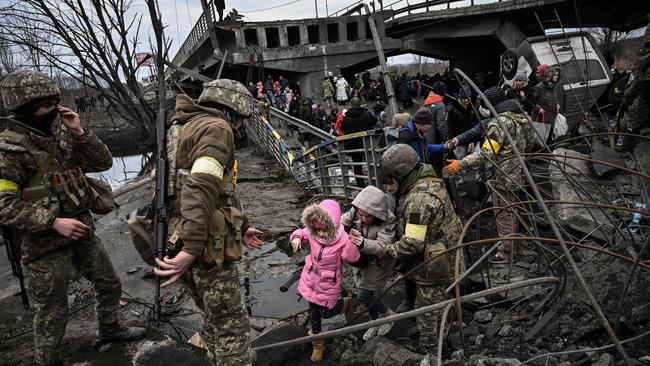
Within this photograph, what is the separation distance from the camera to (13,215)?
2471 millimetres

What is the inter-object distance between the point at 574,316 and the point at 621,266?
49 cm

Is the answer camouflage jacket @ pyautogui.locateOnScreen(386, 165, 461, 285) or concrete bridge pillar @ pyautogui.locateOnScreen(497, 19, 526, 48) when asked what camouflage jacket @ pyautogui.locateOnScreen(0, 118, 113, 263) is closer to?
camouflage jacket @ pyautogui.locateOnScreen(386, 165, 461, 285)

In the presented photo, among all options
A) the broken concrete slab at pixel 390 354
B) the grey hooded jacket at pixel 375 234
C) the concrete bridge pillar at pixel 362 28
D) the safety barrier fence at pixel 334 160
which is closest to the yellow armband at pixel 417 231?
the grey hooded jacket at pixel 375 234

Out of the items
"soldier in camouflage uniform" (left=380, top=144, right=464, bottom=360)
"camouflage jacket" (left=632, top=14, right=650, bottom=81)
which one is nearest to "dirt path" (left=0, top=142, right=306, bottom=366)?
"soldier in camouflage uniform" (left=380, top=144, right=464, bottom=360)

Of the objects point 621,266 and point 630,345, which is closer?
point 630,345

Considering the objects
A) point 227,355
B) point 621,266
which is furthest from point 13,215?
point 621,266

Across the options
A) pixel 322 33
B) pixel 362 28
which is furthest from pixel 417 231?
pixel 362 28

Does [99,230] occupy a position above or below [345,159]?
below

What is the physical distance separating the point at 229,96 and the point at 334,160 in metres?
5.64

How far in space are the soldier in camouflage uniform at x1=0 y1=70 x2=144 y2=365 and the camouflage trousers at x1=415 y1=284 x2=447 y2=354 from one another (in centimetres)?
245

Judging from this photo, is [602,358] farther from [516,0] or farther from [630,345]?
[516,0]

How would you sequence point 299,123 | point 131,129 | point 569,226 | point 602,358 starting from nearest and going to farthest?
point 602,358
point 569,226
point 299,123
point 131,129

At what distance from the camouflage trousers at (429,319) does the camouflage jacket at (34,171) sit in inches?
103

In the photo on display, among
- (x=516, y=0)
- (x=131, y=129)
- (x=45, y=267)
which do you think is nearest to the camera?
(x=45, y=267)
